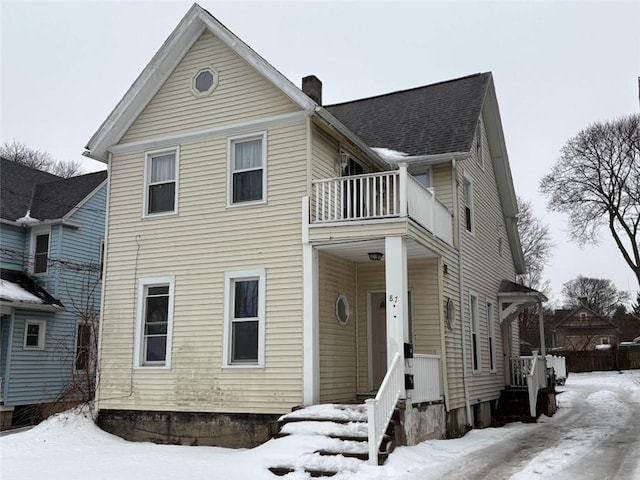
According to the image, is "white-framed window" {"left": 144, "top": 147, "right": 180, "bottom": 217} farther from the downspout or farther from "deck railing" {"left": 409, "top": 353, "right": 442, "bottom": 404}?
the downspout

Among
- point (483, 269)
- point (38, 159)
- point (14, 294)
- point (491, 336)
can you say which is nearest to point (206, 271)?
point (483, 269)

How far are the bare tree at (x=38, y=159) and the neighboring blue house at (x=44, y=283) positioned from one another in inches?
834

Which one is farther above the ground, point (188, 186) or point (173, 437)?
point (188, 186)

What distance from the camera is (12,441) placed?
1160cm

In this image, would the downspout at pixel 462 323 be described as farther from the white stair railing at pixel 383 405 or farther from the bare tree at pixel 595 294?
the bare tree at pixel 595 294

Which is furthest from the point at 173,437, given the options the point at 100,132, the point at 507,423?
the point at 507,423

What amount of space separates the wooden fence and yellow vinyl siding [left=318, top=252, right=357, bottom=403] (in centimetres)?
3303

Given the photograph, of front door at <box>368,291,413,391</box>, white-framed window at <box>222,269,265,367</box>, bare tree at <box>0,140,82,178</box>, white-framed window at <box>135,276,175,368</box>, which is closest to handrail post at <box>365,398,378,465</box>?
white-framed window at <box>222,269,265,367</box>

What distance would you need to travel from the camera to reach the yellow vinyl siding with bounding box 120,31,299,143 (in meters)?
12.7

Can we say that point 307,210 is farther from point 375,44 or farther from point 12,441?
point 375,44

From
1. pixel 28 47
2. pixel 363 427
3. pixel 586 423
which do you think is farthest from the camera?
pixel 28 47

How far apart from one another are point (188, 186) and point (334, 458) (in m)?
6.80

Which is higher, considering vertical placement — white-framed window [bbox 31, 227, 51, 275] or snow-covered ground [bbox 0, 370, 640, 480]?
white-framed window [bbox 31, 227, 51, 275]

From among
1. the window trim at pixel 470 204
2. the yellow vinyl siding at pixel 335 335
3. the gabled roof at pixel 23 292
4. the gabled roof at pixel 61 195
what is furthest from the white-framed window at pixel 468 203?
the gabled roof at pixel 61 195
